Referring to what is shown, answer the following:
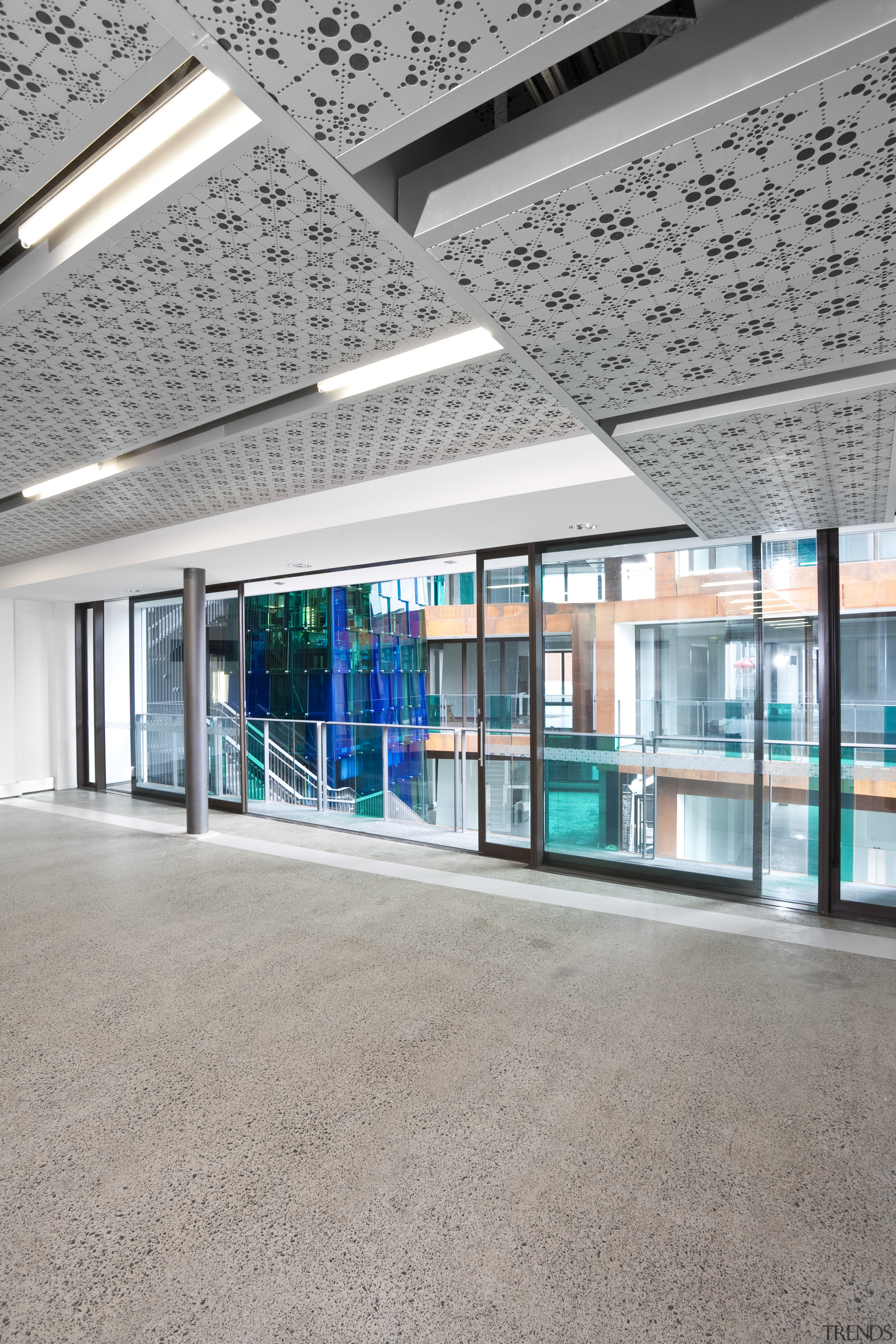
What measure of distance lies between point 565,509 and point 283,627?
877cm

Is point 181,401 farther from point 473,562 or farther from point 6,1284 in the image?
point 473,562

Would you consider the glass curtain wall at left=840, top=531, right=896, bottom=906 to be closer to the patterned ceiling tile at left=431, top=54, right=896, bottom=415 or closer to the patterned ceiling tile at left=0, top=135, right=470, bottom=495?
the patterned ceiling tile at left=431, top=54, right=896, bottom=415

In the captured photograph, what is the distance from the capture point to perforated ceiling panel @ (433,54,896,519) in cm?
127

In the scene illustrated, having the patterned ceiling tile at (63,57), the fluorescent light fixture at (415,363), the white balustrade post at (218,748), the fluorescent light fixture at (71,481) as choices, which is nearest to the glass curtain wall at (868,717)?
the fluorescent light fixture at (415,363)

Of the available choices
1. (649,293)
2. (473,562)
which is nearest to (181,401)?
(649,293)

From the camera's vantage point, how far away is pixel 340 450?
13.0ft

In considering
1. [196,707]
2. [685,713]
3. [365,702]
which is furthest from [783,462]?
[365,702]

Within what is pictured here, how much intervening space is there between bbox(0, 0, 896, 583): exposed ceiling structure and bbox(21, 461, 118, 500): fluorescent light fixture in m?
1.02

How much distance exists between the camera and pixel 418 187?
4.93ft

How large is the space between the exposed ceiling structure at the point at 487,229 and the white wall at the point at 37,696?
7220 millimetres

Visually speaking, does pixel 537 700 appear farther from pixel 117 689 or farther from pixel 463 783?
pixel 117 689

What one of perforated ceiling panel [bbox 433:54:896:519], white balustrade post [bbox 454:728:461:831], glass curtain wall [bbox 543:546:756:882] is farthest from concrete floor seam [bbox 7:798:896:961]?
perforated ceiling panel [bbox 433:54:896:519]

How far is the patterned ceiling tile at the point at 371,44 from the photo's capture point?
41.9 inches

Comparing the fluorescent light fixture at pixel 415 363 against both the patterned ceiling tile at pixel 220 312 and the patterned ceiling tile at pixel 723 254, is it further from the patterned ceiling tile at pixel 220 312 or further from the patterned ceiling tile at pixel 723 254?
the patterned ceiling tile at pixel 723 254
